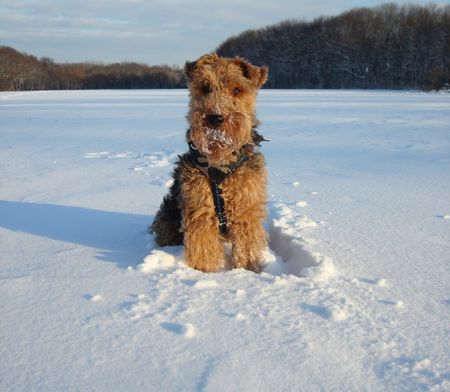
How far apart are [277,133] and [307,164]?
4.14 metres

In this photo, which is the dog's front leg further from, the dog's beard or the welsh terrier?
the dog's beard

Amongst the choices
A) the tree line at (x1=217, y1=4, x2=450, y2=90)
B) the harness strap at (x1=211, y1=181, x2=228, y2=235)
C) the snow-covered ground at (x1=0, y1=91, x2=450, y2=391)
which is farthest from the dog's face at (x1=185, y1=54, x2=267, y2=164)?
the tree line at (x1=217, y1=4, x2=450, y2=90)

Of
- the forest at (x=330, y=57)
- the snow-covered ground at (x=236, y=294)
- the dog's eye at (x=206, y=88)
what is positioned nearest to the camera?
the snow-covered ground at (x=236, y=294)

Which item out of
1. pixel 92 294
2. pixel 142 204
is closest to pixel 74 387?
pixel 92 294

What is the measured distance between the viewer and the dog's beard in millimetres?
3332

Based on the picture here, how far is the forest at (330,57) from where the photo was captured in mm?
59188

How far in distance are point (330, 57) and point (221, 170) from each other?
70762 millimetres

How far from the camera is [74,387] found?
6.42 ft

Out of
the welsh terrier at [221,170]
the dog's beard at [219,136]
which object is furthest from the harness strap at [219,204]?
the dog's beard at [219,136]

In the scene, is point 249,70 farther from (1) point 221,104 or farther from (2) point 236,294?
(2) point 236,294

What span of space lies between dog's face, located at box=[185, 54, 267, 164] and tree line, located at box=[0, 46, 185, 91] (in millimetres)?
75032

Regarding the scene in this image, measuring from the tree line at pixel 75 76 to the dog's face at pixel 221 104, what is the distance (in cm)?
7503

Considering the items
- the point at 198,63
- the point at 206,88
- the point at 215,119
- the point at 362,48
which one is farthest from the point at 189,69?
the point at 362,48

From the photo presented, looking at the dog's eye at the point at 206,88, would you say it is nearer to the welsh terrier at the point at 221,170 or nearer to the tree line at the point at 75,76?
the welsh terrier at the point at 221,170
